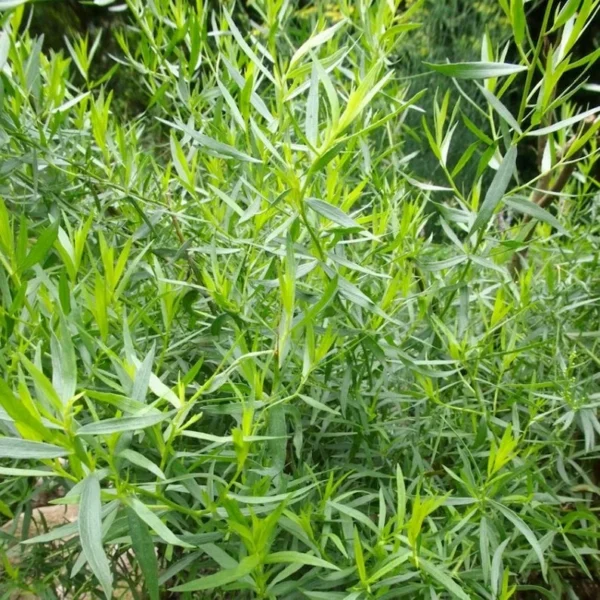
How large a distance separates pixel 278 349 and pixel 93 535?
0.16m

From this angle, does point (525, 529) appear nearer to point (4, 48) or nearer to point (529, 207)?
point (529, 207)

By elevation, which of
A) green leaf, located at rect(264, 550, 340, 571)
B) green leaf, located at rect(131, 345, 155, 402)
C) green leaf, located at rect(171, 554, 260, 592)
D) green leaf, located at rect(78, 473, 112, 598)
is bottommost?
green leaf, located at rect(264, 550, 340, 571)

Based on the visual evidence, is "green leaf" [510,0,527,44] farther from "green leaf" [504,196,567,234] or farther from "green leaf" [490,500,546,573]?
"green leaf" [490,500,546,573]

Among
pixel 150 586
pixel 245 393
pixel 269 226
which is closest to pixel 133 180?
pixel 269 226

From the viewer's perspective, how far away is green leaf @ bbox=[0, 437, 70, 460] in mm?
258

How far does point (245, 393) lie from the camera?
437 mm

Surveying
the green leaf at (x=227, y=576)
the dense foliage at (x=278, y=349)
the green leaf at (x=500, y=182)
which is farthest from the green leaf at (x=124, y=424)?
Answer: the green leaf at (x=500, y=182)

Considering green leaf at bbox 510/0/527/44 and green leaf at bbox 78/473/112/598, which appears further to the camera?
green leaf at bbox 510/0/527/44

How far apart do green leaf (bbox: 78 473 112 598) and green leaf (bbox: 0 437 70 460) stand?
2cm

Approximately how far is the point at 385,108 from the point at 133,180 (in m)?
0.28

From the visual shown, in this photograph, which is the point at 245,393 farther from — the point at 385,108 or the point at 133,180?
the point at 385,108

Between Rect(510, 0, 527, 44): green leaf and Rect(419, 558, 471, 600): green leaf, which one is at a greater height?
Rect(510, 0, 527, 44): green leaf

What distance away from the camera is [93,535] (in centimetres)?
26

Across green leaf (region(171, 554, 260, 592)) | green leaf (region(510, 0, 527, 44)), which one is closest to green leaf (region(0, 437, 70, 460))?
green leaf (region(171, 554, 260, 592))
